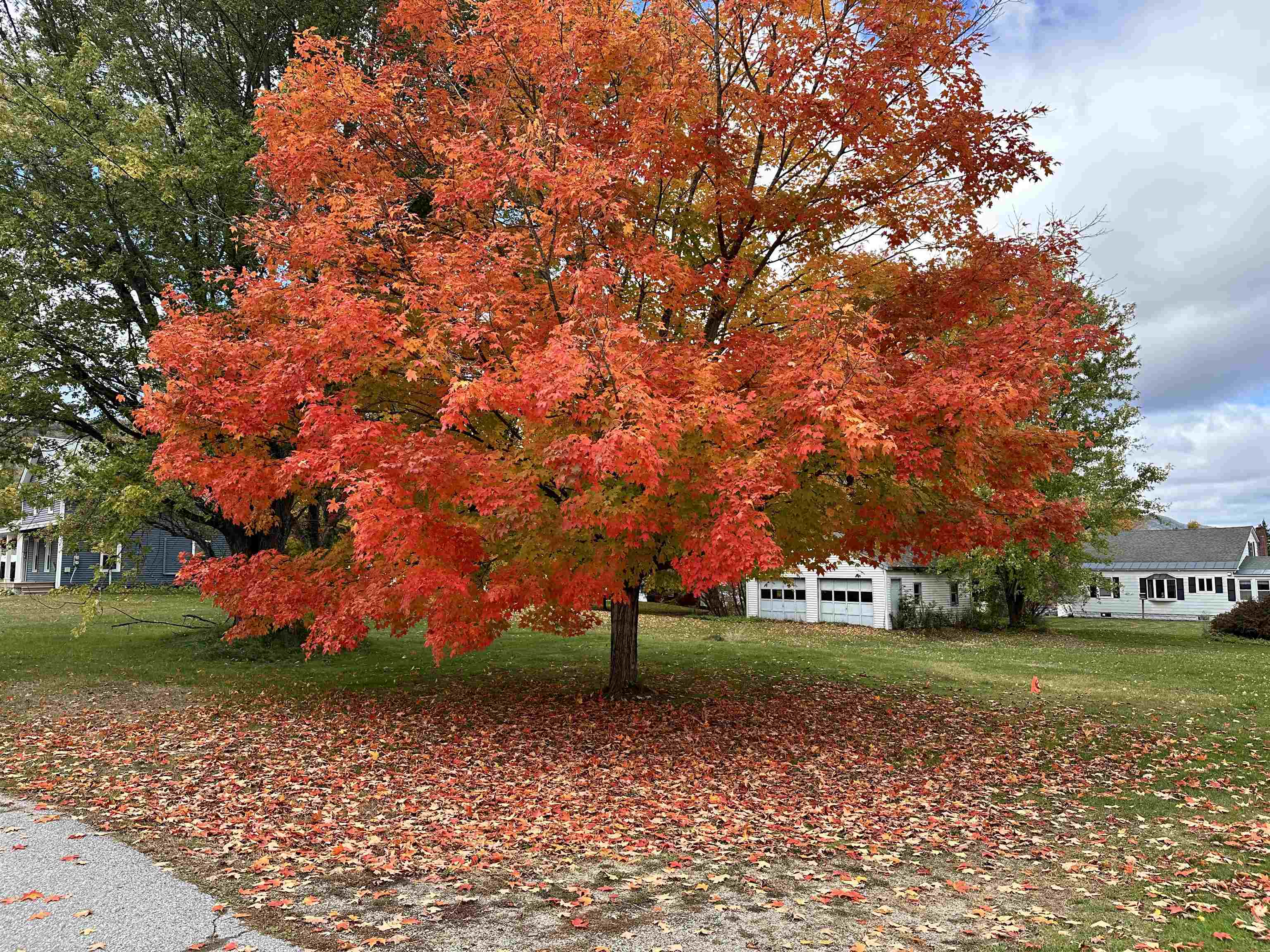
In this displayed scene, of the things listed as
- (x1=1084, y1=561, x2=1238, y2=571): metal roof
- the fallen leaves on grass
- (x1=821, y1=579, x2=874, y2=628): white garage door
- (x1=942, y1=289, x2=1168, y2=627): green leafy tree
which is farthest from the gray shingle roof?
the fallen leaves on grass

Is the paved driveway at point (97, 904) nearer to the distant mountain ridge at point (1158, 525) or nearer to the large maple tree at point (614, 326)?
the large maple tree at point (614, 326)

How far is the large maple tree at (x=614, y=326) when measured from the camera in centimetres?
833

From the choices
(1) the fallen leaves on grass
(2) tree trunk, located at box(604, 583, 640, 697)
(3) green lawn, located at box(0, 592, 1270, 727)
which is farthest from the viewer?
(3) green lawn, located at box(0, 592, 1270, 727)

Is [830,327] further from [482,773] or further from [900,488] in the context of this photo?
[482,773]

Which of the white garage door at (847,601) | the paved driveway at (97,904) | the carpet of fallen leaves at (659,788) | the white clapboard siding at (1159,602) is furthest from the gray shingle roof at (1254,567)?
the paved driveway at (97,904)

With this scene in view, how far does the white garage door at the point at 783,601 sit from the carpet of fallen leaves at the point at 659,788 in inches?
757

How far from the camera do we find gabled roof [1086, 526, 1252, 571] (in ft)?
149

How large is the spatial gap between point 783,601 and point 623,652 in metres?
21.1

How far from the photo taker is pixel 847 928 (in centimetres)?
533

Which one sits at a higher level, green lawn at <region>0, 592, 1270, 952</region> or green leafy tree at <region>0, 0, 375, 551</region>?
green leafy tree at <region>0, 0, 375, 551</region>

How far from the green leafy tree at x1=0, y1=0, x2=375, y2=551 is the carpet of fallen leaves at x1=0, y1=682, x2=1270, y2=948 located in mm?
5275

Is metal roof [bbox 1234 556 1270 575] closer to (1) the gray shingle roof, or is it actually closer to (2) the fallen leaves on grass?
(1) the gray shingle roof

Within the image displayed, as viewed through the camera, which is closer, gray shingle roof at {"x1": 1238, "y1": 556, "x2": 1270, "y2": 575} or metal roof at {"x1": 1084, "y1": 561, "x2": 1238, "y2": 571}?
metal roof at {"x1": 1084, "y1": 561, "x2": 1238, "y2": 571}

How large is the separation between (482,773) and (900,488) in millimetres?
6114
